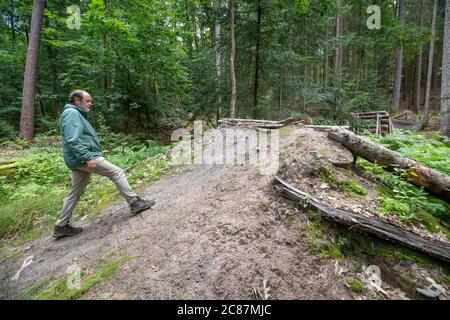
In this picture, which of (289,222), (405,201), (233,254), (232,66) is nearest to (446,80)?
(232,66)

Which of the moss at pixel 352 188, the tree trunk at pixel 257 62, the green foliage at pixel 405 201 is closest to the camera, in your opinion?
the green foliage at pixel 405 201

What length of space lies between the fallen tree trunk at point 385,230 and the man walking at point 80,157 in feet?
9.37

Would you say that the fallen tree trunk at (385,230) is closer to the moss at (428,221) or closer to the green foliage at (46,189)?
the moss at (428,221)

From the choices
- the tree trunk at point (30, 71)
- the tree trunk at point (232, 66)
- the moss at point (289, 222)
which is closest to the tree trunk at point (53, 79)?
the tree trunk at point (30, 71)

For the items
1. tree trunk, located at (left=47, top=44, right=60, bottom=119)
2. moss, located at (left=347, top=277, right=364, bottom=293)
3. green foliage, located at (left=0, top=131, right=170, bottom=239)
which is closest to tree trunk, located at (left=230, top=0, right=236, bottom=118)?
green foliage, located at (left=0, top=131, right=170, bottom=239)

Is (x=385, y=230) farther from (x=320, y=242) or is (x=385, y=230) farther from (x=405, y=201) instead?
(x=405, y=201)

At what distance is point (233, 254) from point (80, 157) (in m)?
2.62

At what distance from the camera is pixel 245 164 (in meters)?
5.26

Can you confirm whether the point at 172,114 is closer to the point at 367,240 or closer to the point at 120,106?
the point at 120,106

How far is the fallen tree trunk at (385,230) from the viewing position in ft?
10.0

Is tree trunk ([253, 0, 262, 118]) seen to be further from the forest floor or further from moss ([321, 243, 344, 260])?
moss ([321, 243, 344, 260])

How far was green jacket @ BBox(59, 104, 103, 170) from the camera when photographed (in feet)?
13.1
